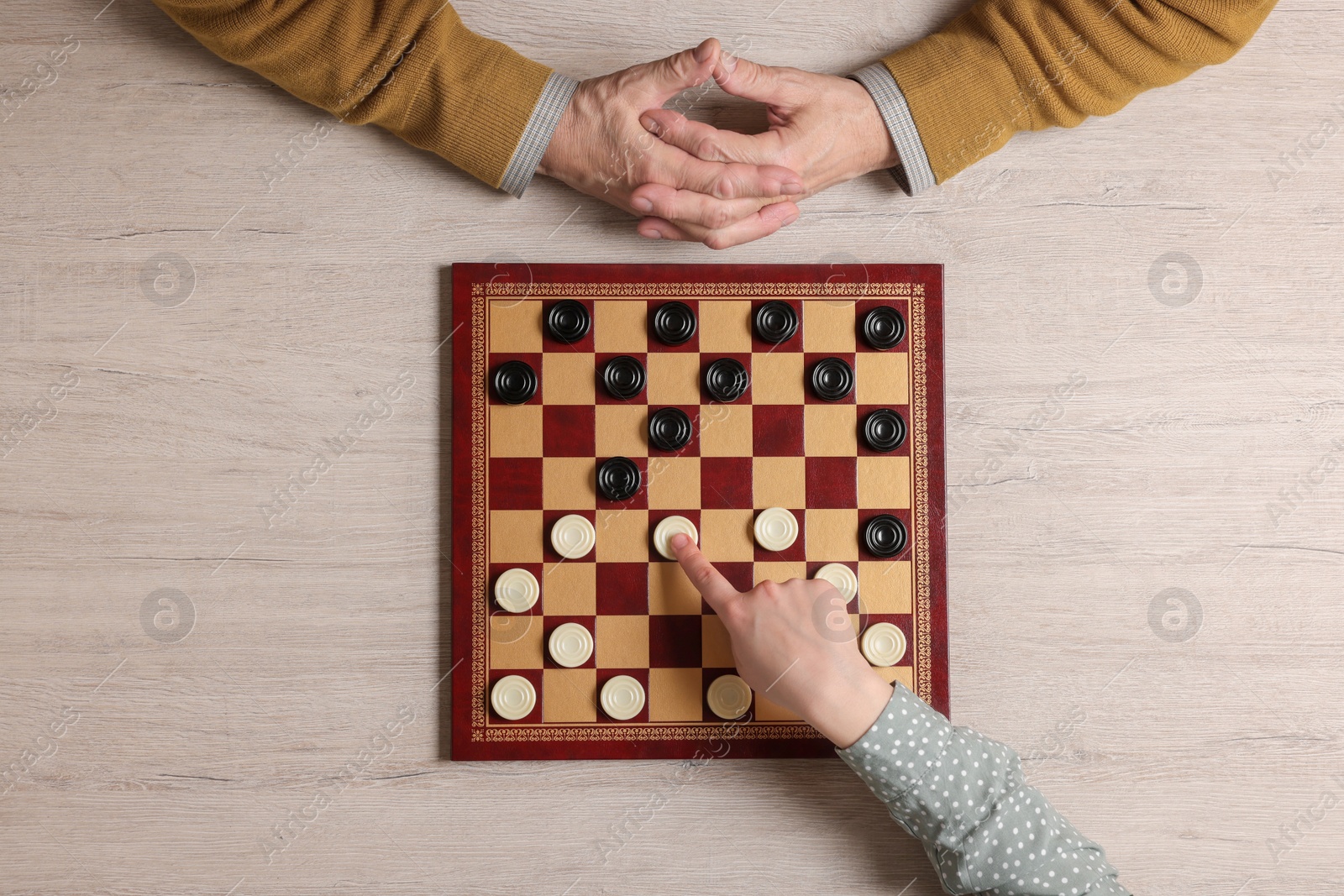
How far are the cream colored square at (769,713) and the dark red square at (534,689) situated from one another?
471 millimetres

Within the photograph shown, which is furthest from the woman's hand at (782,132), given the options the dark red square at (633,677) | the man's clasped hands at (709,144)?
the dark red square at (633,677)

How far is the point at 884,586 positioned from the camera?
5.77 ft

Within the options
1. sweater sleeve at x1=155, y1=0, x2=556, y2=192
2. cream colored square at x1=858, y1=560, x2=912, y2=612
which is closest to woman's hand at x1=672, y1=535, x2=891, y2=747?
cream colored square at x1=858, y1=560, x2=912, y2=612

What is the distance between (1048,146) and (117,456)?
87.8 inches

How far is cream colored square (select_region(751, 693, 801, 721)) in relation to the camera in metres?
1.74

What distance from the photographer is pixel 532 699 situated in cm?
173

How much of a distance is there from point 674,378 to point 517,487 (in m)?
0.43

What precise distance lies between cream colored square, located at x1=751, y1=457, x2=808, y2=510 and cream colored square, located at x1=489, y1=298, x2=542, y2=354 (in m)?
0.56

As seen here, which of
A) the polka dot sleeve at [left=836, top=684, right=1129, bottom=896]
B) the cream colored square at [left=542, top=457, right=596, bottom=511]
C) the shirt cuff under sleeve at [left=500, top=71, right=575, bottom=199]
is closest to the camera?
the polka dot sleeve at [left=836, top=684, right=1129, bottom=896]

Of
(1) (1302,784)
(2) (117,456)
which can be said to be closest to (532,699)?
(2) (117,456)

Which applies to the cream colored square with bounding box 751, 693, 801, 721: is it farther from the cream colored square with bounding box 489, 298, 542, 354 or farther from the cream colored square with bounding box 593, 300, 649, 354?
the cream colored square with bounding box 489, 298, 542, 354

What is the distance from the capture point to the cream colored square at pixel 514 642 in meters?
1.74

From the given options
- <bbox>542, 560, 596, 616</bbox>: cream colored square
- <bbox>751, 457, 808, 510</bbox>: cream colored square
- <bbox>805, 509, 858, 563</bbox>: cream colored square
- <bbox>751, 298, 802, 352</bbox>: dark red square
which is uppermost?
<bbox>751, 298, 802, 352</bbox>: dark red square

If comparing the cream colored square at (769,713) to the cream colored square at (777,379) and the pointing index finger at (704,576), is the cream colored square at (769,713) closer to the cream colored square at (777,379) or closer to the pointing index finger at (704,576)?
the pointing index finger at (704,576)
